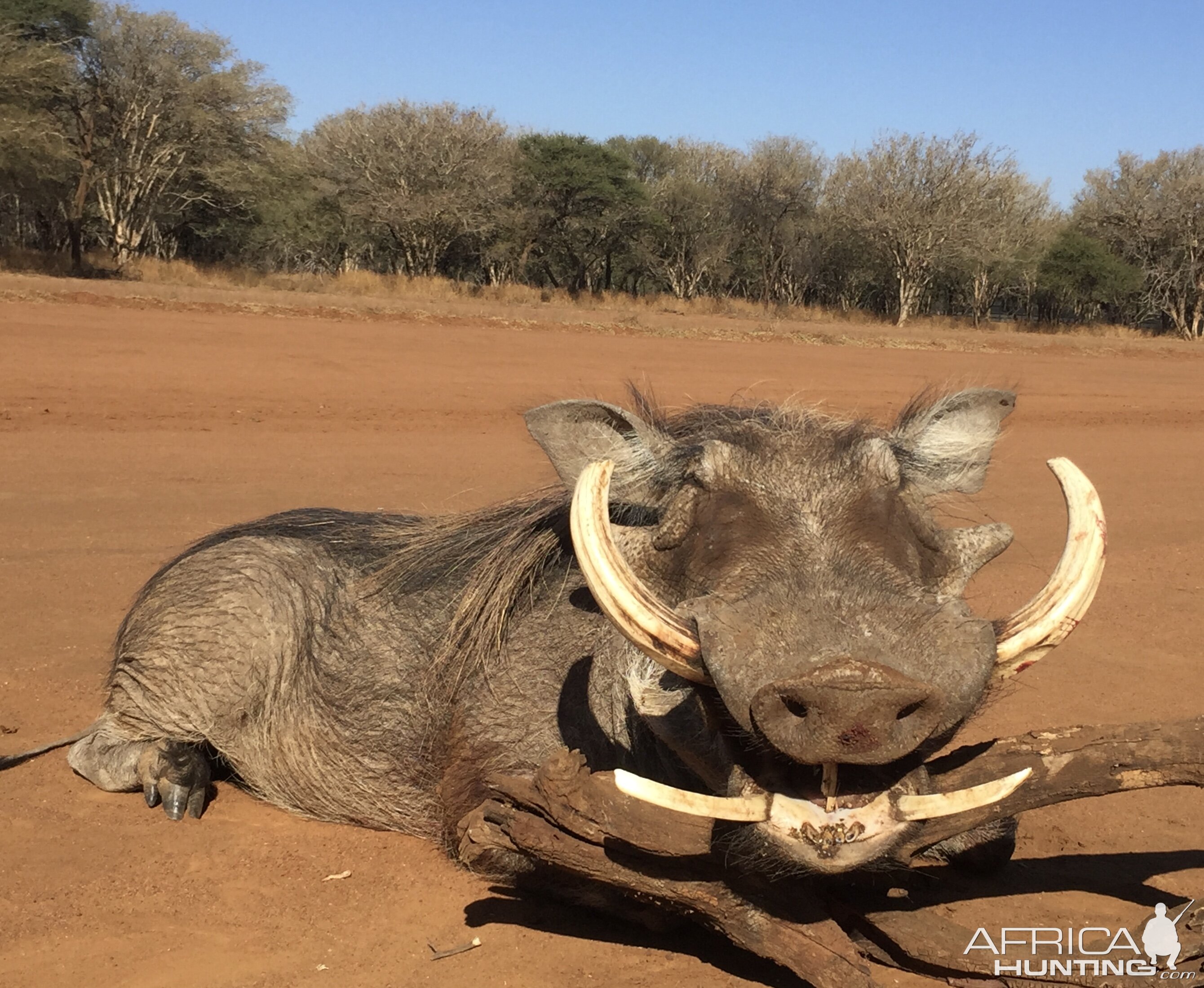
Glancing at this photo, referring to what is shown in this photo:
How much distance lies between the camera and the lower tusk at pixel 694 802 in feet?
6.75

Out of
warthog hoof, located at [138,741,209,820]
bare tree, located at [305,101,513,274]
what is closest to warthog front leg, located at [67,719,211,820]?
warthog hoof, located at [138,741,209,820]

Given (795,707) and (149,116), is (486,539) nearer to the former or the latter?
(795,707)

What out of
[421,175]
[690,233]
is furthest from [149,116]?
[690,233]

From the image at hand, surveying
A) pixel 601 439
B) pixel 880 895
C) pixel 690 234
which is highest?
pixel 690 234

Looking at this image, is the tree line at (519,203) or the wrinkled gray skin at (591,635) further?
the tree line at (519,203)

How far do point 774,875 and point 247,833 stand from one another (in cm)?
172

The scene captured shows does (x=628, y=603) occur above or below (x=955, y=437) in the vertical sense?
below

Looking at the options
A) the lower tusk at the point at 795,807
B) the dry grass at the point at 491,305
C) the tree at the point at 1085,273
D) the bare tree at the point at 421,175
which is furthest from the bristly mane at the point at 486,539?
the tree at the point at 1085,273

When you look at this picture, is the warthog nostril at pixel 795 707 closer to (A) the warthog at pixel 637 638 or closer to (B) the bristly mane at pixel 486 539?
(A) the warthog at pixel 637 638

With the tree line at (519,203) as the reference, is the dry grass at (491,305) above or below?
below

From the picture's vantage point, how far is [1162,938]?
2.35 metres

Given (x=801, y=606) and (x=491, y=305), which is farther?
(x=491, y=305)

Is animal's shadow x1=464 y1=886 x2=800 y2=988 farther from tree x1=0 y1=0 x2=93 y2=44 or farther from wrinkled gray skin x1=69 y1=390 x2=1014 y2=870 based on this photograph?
tree x1=0 y1=0 x2=93 y2=44

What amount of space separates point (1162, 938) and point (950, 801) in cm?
69
